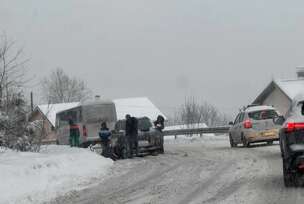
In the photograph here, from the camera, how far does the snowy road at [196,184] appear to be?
35.7 ft

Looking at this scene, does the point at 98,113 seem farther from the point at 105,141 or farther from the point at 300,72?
the point at 300,72

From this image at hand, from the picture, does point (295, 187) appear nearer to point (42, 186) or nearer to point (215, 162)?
point (42, 186)

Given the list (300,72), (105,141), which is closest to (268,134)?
(105,141)

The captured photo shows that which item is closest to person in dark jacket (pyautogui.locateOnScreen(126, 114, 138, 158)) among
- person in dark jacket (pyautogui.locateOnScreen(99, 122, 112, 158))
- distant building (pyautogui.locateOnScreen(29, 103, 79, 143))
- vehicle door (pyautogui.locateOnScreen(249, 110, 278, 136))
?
person in dark jacket (pyautogui.locateOnScreen(99, 122, 112, 158))

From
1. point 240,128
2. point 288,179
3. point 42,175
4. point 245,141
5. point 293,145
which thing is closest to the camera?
point 293,145

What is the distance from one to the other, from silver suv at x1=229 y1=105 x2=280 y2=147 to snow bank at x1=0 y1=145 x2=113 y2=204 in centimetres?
787

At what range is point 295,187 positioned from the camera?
11617mm

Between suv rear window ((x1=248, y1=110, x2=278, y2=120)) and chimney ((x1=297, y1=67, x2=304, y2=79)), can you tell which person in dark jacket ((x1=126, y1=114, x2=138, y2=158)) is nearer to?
suv rear window ((x1=248, y1=110, x2=278, y2=120))

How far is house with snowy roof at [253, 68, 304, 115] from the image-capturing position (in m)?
55.7

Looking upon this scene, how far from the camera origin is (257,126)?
81.2 ft

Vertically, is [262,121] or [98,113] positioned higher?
[98,113]

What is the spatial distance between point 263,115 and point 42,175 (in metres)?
12.8

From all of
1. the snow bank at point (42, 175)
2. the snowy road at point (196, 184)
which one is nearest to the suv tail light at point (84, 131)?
the snow bank at point (42, 175)

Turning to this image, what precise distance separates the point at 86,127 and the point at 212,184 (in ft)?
74.6
